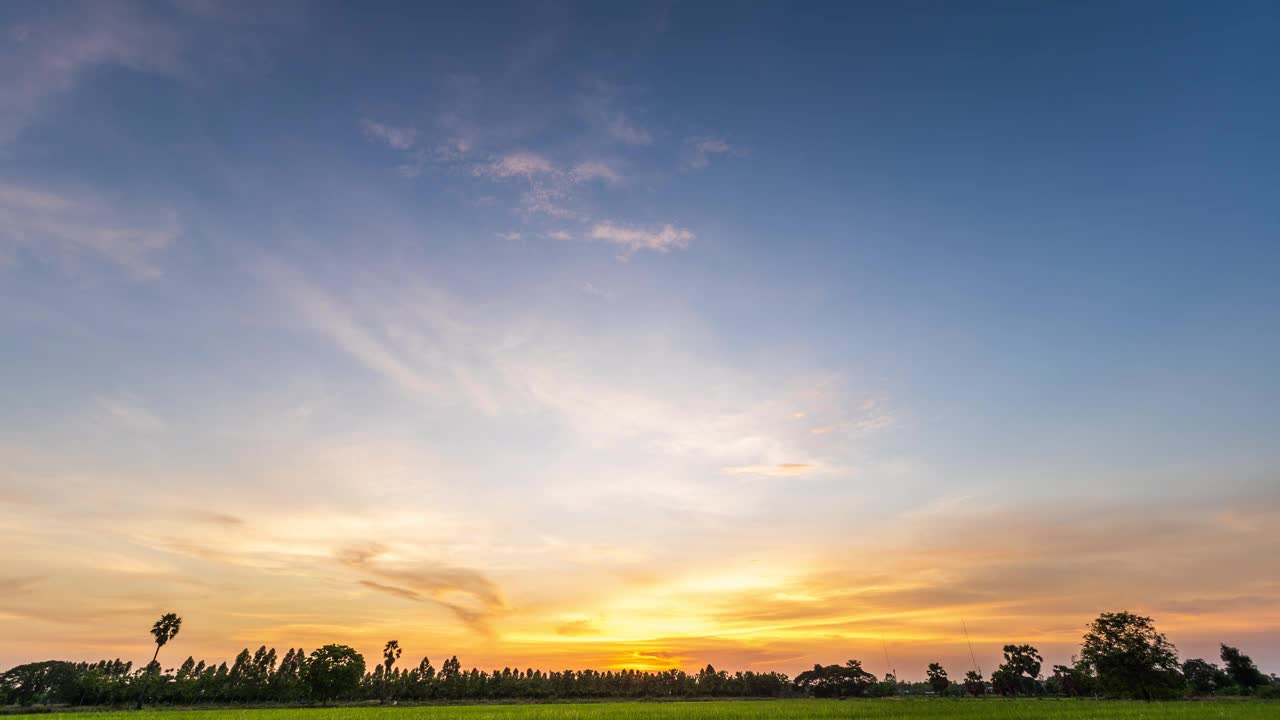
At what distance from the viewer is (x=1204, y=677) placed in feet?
444

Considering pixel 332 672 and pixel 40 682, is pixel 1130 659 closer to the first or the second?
pixel 332 672

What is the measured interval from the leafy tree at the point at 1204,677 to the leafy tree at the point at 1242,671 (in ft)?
6.02

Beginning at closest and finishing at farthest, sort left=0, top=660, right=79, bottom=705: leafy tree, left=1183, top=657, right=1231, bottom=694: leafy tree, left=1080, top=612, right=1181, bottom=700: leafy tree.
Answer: left=1080, top=612, right=1181, bottom=700: leafy tree < left=1183, top=657, right=1231, bottom=694: leafy tree < left=0, top=660, right=79, bottom=705: leafy tree

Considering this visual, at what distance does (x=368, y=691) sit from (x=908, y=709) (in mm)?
196228

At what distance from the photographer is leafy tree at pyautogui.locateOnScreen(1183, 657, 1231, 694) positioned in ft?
405

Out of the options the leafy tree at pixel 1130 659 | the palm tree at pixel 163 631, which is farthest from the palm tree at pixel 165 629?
the leafy tree at pixel 1130 659

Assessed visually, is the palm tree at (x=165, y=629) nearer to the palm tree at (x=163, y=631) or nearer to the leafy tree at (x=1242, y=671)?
the palm tree at (x=163, y=631)

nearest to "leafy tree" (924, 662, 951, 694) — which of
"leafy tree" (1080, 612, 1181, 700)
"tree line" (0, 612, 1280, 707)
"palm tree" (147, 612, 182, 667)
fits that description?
"tree line" (0, 612, 1280, 707)

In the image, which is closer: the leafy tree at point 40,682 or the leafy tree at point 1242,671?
the leafy tree at point 1242,671

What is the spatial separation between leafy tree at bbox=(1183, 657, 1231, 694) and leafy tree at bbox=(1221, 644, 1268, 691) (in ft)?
Answer: 6.02

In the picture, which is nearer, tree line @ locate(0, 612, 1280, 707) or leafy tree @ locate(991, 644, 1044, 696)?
tree line @ locate(0, 612, 1280, 707)

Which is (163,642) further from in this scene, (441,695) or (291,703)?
(441,695)

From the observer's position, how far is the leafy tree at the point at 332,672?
132500 millimetres

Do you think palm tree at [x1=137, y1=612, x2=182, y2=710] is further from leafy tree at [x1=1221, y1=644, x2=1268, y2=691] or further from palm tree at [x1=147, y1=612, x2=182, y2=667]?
leafy tree at [x1=1221, y1=644, x2=1268, y2=691]
